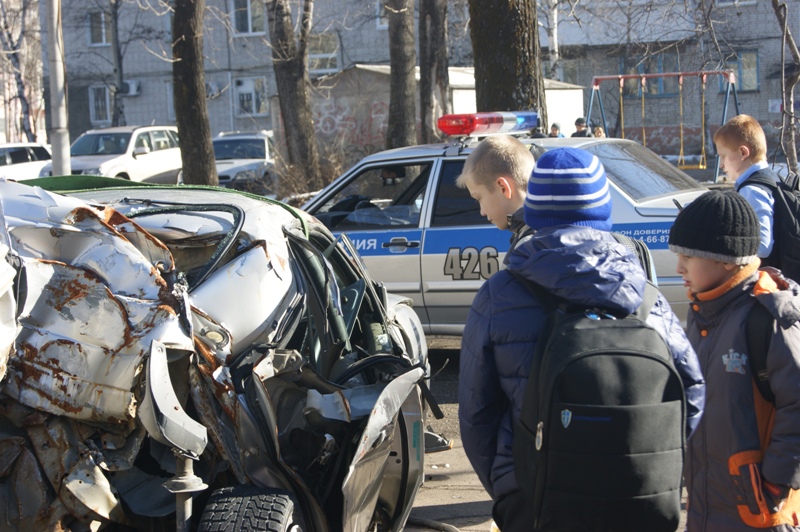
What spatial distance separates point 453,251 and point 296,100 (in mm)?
9501

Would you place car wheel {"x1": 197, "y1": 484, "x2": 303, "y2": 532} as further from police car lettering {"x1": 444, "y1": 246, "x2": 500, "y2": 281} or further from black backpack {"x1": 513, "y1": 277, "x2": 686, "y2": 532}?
police car lettering {"x1": 444, "y1": 246, "x2": 500, "y2": 281}

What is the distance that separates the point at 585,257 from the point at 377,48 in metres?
33.2

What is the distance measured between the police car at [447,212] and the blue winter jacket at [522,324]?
14.2 feet

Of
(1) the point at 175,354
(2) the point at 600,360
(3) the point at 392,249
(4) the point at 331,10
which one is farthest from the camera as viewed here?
(4) the point at 331,10

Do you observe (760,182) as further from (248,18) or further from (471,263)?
(248,18)

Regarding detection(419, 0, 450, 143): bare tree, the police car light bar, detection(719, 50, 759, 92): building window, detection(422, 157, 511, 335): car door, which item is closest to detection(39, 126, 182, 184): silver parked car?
detection(419, 0, 450, 143): bare tree

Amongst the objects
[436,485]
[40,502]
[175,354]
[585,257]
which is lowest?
[436,485]

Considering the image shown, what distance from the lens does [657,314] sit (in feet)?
7.59

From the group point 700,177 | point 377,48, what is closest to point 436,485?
point 700,177

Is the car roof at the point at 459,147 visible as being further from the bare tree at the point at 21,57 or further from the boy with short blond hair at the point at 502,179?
the bare tree at the point at 21,57

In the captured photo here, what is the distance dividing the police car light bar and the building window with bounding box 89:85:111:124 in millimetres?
32956

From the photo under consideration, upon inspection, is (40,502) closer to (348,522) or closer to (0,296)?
(0,296)

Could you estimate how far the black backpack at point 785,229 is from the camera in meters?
4.29

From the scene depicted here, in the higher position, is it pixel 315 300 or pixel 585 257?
pixel 585 257
